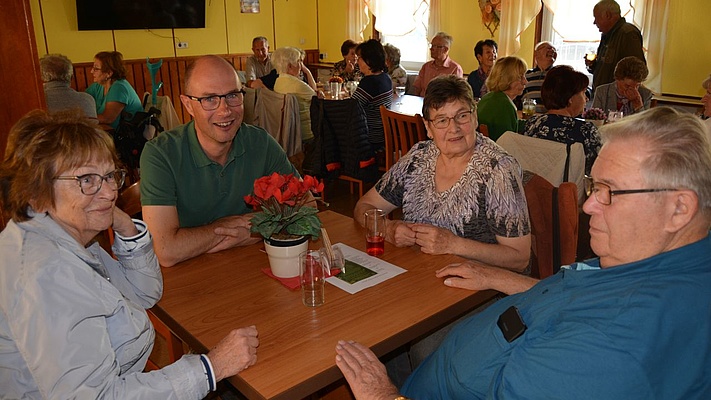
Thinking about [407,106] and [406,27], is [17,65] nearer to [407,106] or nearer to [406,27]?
[407,106]

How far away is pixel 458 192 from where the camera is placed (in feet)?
6.88

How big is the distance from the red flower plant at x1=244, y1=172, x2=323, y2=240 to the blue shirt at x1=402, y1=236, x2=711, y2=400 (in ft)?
2.42

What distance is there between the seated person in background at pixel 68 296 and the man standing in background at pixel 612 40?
197 inches

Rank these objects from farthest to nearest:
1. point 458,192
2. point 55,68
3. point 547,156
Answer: point 55,68
point 547,156
point 458,192

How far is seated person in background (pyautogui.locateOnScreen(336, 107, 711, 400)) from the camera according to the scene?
3.39ft

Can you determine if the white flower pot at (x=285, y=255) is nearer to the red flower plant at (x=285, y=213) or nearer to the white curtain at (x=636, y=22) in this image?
the red flower plant at (x=285, y=213)

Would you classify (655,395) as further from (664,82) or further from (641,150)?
(664,82)

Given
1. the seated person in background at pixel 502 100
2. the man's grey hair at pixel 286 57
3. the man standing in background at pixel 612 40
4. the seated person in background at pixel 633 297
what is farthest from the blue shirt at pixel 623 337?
the man's grey hair at pixel 286 57

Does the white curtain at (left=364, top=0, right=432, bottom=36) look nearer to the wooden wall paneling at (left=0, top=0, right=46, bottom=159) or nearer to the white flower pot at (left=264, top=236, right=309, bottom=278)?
the wooden wall paneling at (left=0, top=0, right=46, bottom=159)

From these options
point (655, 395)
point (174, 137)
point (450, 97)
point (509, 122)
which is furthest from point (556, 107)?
point (655, 395)

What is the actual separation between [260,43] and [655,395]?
7459 millimetres

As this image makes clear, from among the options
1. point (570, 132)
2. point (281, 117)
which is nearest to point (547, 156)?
point (570, 132)

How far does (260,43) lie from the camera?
25.6 ft

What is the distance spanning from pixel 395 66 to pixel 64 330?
6598 mm
